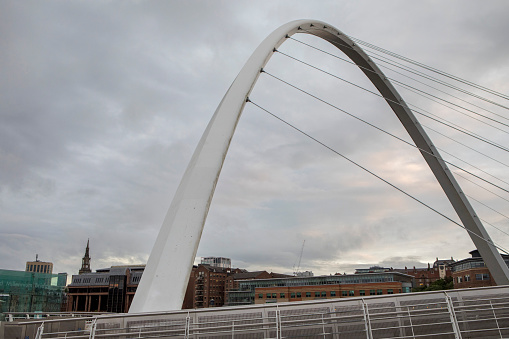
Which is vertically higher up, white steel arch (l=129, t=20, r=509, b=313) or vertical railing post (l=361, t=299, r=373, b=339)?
white steel arch (l=129, t=20, r=509, b=313)

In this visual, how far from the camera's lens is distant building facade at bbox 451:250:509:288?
2277 inches

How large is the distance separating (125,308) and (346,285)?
2075 inches

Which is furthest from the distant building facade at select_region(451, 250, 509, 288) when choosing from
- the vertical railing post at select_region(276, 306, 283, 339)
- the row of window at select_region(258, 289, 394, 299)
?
the vertical railing post at select_region(276, 306, 283, 339)

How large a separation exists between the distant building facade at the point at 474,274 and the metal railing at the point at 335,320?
178 ft

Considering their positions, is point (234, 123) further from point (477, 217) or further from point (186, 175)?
point (477, 217)

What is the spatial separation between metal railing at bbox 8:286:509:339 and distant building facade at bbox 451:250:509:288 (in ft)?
178

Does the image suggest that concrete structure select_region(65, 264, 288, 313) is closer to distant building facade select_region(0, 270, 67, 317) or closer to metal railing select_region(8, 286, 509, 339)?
distant building facade select_region(0, 270, 67, 317)

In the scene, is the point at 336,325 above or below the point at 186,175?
below

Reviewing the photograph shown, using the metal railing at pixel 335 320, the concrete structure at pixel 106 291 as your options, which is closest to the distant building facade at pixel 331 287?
the concrete structure at pixel 106 291

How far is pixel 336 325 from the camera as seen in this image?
9.35m

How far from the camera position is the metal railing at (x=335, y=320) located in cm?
878

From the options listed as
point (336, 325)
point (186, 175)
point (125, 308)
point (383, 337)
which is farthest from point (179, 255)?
point (125, 308)

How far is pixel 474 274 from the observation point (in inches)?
2336

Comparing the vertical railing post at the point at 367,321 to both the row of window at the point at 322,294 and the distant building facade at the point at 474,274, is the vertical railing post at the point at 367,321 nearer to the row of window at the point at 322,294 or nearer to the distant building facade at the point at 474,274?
the distant building facade at the point at 474,274
